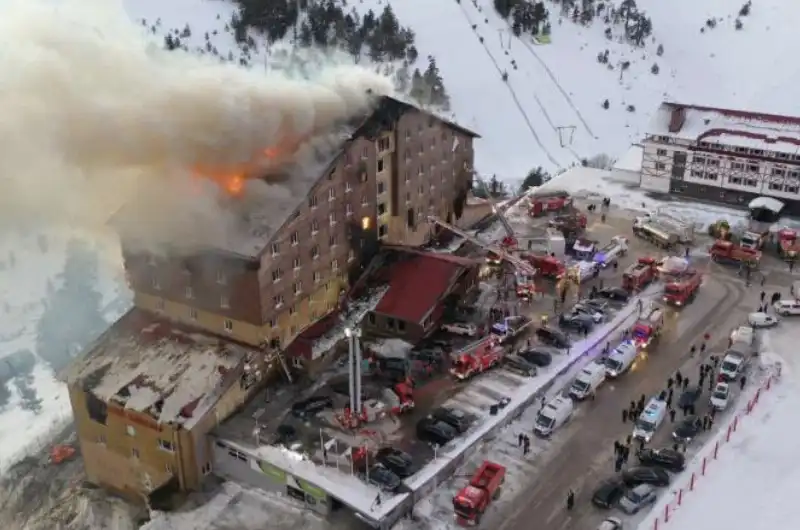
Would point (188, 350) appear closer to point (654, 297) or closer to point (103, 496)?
point (103, 496)

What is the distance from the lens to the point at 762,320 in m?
44.9

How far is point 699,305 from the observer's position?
155ft

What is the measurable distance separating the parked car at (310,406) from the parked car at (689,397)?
15197 millimetres

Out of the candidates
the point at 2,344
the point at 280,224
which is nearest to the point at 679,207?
the point at 280,224

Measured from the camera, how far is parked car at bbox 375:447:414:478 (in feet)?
111

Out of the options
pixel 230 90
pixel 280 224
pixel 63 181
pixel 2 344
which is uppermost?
pixel 230 90

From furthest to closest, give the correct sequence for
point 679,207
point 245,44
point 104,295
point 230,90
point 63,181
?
point 245,44 → point 104,295 → point 679,207 → point 230,90 → point 63,181

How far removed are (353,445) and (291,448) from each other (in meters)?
2.49

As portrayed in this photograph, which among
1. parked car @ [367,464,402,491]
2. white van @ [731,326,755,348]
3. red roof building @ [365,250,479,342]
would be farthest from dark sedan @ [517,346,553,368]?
parked car @ [367,464,402,491]

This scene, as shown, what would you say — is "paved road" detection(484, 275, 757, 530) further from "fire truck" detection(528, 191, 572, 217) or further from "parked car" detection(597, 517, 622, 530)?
"fire truck" detection(528, 191, 572, 217)

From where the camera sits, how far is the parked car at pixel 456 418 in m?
36.4

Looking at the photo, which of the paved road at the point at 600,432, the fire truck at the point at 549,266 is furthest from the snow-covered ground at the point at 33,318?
the paved road at the point at 600,432

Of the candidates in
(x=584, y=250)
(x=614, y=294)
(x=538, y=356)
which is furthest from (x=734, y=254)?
(x=538, y=356)

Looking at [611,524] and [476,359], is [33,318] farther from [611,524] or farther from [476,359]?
[611,524]
